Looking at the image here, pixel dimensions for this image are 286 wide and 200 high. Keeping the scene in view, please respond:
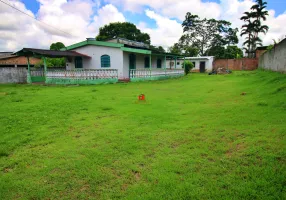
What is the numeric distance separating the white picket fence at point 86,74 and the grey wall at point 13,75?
132 inches

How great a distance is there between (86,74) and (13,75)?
21.4ft

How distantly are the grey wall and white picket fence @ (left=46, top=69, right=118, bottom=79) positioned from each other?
3.35m

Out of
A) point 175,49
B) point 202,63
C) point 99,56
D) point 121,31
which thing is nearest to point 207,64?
point 202,63

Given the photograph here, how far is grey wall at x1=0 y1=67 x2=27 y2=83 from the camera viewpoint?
15.7 metres

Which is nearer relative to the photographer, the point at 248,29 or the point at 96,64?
the point at 96,64

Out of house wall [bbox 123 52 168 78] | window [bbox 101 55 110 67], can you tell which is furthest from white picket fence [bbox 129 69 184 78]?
window [bbox 101 55 110 67]

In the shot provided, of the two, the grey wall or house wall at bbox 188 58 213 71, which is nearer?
the grey wall

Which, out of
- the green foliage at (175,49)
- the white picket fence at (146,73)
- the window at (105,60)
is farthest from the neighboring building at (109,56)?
the green foliage at (175,49)

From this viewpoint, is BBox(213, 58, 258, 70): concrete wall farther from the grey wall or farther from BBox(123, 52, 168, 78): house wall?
the grey wall

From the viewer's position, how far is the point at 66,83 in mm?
15172

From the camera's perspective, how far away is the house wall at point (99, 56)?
16.0 meters

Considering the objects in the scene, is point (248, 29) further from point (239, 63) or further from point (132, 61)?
point (132, 61)

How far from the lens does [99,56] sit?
Answer: 664 inches

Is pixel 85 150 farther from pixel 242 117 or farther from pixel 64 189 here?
pixel 242 117
